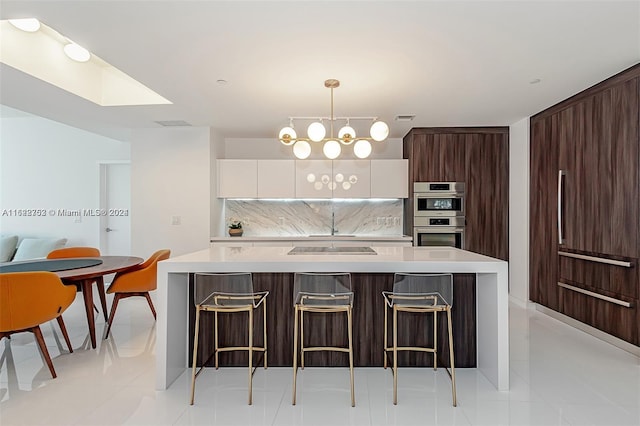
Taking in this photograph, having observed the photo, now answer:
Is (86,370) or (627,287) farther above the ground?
(627,287)

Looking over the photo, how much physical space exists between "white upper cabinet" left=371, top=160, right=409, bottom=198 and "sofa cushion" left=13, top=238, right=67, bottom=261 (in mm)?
A: 5085

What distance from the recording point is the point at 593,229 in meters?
3.75

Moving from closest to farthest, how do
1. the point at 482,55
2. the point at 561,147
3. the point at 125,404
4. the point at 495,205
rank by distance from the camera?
the point at 125,404, the point at 482,55, the point at 561,147, the point at 495,205

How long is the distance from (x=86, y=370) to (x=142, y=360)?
15.5 inches

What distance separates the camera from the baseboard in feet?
10.9

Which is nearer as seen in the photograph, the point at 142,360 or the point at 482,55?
the point at 482,55

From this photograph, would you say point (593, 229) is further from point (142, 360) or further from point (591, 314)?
point (142, 360)

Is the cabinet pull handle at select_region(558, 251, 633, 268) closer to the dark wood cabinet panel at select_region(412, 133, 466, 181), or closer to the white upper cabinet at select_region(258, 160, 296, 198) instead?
the dark wood cabinet panel at select_region(412, 133, 466, 181)

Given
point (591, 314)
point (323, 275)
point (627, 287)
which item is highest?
point (323, 275)

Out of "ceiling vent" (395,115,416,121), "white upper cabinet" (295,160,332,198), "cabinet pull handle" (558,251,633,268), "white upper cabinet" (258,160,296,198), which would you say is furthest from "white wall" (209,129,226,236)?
"cabinet pull handle" (558,251,633,268)

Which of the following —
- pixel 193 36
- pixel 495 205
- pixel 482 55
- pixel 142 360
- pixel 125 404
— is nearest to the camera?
pixel 125 404

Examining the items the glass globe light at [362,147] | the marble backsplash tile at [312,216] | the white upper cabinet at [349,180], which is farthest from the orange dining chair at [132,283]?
the white upper cabinet at [349,180]

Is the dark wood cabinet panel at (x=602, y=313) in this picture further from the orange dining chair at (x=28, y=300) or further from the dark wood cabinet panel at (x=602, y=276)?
the orange dining chair at (x=28, y=300)

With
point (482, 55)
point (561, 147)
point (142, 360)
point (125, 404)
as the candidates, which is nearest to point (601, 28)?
point (482, 55)
